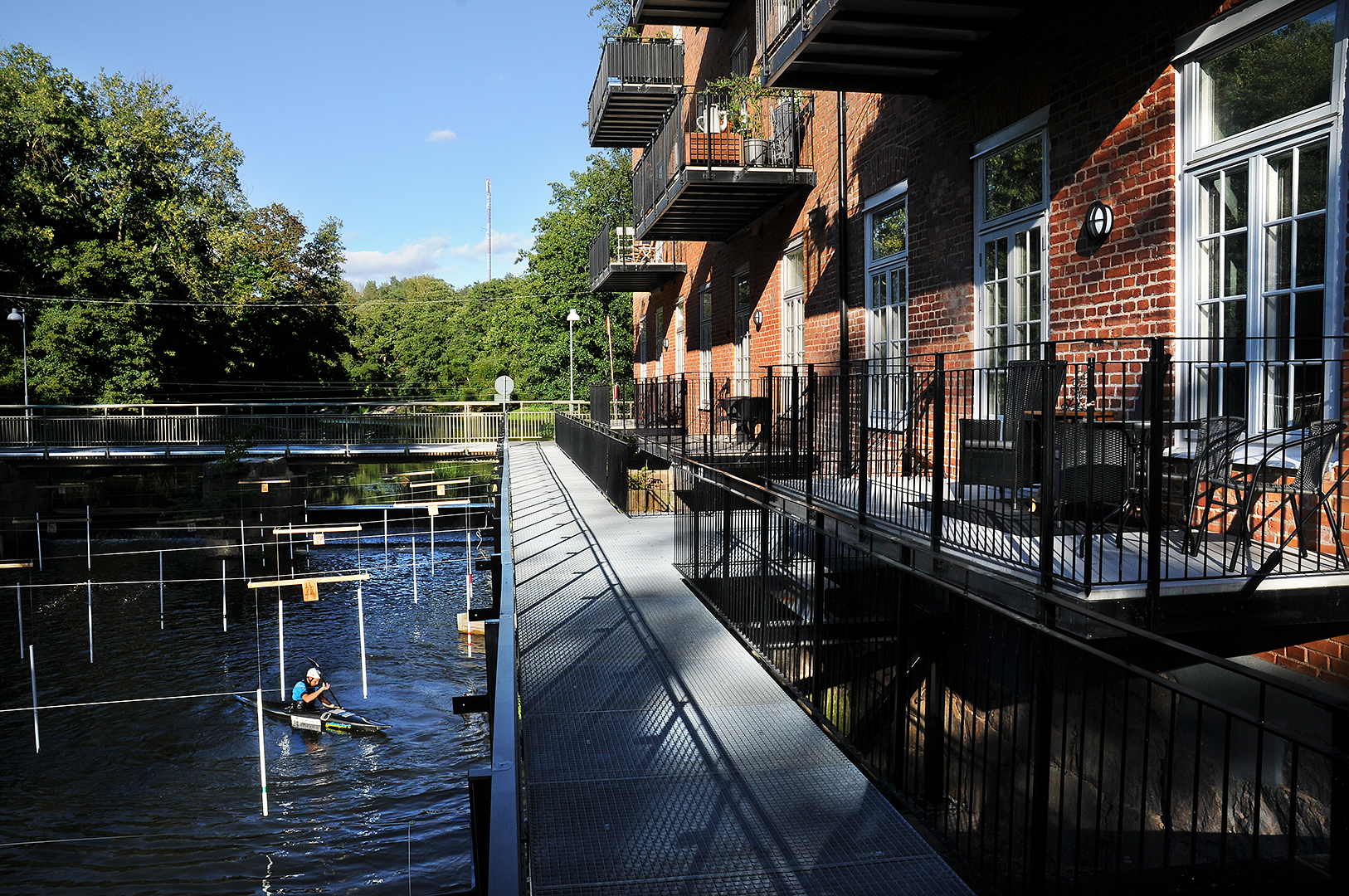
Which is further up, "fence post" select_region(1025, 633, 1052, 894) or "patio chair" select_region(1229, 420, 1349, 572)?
"patio chair" select_region(1229, 420, 1349, 572)

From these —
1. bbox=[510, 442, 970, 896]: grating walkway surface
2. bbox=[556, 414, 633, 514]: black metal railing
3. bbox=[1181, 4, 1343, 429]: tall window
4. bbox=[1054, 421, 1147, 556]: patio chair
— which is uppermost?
bbox=[1181, 4, 1343, 429]: tall window

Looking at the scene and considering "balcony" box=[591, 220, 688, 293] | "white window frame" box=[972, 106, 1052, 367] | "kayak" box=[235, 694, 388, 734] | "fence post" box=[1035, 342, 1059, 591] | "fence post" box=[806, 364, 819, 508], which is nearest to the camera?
"fence post" box=[1035, 342, 1059, 591]

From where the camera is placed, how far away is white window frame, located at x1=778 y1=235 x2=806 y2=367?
1291 cm

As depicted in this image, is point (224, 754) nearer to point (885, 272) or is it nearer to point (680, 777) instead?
point (885, 272)

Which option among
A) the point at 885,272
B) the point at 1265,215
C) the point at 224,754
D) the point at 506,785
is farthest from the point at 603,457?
the point at 506,785

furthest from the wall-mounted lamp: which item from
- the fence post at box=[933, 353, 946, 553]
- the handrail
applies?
the handrail

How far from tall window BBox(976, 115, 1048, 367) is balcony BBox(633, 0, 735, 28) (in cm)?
958

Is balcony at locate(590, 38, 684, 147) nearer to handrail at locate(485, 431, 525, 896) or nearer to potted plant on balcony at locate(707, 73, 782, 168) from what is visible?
potted plant on balcony at locate(707, 73, 782, 168)

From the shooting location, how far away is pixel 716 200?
1382cm

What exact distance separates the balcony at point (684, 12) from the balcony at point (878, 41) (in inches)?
283

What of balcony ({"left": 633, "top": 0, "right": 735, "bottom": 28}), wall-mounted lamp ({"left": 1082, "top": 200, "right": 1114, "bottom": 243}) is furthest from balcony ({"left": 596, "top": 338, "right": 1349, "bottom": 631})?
balcony ({"left": 633, "top": 0, "right": 735, "bottom": 28})

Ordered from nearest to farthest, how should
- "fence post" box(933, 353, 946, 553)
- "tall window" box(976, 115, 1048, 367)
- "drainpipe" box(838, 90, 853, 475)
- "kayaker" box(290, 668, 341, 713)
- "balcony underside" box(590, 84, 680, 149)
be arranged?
1. "fence post" box(933, 353, 946, 553)
2. "tall window" box(976, 115, 1048, 367)
3. "drainpipe" box(838, 90, 853, 475)
4. "kayaker" box(290, 668, 341, 713)
5. "balcony underside" box(590, 84, 680, 149)

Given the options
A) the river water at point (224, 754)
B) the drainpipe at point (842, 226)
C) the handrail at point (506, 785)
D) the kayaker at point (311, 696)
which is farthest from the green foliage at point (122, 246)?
the handrail at point (506, 785)

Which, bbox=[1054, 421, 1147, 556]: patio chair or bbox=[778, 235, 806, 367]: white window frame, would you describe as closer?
bbox=[1054, 421, 1147, 556]: patio chair
